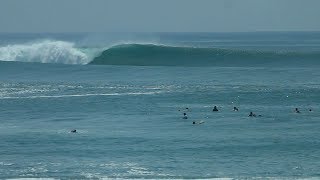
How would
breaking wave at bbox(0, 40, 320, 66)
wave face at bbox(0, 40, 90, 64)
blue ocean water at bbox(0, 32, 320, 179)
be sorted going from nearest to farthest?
blue ocean water at bbox(0, 32, 320, 179), breaking wave at bbox(0, 40, 320, 66), wave face at bbox(0, 40, 90, 64)

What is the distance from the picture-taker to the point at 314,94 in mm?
42750

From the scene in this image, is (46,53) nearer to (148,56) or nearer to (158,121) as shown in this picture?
(148,56)

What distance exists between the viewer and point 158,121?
3353 centimetres

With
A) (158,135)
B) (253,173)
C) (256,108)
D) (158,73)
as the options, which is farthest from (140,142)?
(158,73)

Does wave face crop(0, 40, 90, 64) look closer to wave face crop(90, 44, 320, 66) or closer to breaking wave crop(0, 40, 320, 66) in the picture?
breaking wave crop(0, 40, 320, 66)

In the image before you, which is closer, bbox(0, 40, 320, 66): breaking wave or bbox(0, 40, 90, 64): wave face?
bbox(0, 40, 320, 66): breaking wave

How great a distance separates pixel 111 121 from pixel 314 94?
13468 mm

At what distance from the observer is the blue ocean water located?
24370 mm

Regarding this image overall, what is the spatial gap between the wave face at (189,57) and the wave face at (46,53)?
2.07m

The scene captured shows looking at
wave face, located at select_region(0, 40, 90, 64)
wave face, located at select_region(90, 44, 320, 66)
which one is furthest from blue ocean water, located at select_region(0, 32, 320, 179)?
wave face, located at select_region(0, 40, 90, 64)

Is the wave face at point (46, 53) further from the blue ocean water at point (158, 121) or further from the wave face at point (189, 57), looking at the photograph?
the blue ocean water at point (158, 121)

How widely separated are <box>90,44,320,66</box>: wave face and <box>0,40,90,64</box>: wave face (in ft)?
6.78

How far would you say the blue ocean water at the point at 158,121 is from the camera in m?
24.4

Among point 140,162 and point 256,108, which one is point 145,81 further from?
point 140,162
